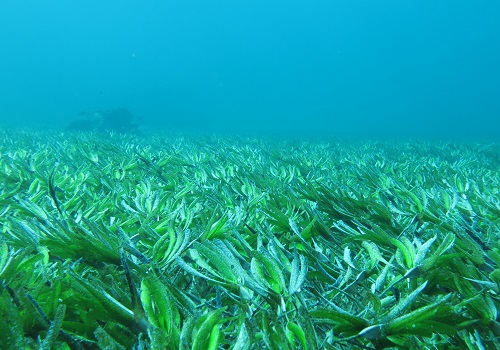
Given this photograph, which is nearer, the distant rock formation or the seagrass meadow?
the seagrass meadow

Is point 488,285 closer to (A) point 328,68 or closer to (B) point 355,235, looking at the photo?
(B) point 355,235

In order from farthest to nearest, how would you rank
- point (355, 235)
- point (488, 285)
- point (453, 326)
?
point (355, 235) → point (488, 285) → point (453, 326)

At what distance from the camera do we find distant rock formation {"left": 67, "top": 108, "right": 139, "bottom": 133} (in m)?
23.8

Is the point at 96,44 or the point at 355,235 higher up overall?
the point at 96,44

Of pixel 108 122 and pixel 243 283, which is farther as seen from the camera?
pixel 108 122

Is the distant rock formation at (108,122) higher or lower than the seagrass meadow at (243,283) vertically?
higher

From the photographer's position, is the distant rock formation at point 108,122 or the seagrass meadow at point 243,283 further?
the distant rock formation at point 108,122

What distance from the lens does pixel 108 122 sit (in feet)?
80.5

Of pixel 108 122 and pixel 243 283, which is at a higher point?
pixel 108 122

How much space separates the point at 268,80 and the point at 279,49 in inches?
737

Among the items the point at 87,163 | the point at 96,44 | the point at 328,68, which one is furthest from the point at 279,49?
the point at 87,163

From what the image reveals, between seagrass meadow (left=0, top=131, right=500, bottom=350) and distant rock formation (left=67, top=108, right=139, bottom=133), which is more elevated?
distant rock formation (left=67, top=108, right=139, bottom=133)

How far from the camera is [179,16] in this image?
16488 cm

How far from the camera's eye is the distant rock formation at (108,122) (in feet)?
78.1
